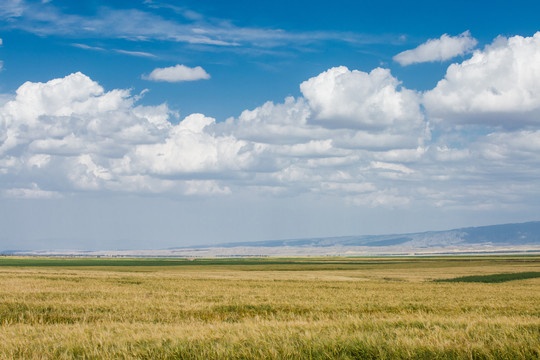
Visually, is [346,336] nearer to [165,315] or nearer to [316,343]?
[316,343]

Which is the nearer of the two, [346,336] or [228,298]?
[346,336]

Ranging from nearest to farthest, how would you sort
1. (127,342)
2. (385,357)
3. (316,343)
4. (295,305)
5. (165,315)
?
1. (385,357)
2. (316,343)
3. (127,342)
4. (165,315)
5. (295,305)

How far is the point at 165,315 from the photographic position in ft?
62.3

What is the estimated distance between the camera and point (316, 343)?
10.0 meters

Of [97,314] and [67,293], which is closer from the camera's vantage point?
[97,314]

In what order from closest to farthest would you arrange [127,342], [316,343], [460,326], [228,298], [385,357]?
[385,357], [316,343], [127,342], [460,326], [228,298]

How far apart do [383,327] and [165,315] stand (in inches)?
369

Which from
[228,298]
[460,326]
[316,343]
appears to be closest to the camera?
[316,343]

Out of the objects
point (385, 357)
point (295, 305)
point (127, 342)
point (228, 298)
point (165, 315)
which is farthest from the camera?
point (228, 298)

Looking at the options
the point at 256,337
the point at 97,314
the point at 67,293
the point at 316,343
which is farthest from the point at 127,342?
the point at 67,293

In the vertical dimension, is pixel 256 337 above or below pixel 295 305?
above

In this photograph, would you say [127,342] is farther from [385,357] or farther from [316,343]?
A: [385,357]

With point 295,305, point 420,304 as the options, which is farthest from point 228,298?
point 420,304

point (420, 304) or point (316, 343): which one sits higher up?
point (316, 343)
